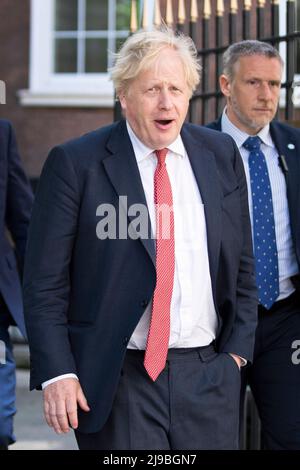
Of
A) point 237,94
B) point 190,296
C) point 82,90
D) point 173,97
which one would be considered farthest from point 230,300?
point 82,90

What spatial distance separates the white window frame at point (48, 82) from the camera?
41.2 feet

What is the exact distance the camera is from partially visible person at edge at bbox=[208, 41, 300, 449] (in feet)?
15.8

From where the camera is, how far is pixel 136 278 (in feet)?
12.1

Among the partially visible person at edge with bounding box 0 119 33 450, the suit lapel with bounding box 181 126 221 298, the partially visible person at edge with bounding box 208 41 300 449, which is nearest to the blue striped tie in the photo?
the partially visible person at edge with bounding box 208 41 300 449

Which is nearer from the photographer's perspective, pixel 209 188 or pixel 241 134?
pixel 209 188

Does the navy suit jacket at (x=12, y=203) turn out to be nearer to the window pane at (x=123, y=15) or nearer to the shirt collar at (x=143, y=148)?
the shirt collar at (x=143, y=148)

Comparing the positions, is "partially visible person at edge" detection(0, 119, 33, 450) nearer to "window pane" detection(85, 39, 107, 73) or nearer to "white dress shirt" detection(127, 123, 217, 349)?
"white dress shirt" detection(127, 123, 217, 349)

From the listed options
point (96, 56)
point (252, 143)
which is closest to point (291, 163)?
point (252, 143)

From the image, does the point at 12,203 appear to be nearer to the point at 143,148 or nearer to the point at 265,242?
the point at 265,242

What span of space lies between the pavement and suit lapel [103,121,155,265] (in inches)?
152

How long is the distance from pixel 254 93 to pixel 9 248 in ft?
4.51

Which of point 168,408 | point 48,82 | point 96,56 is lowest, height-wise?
point 168,408

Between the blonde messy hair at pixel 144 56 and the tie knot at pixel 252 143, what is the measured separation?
108 cm

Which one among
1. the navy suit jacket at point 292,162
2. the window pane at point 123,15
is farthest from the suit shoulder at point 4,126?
the window pane at point 123,15
